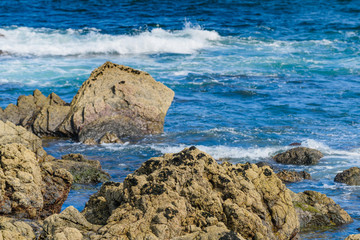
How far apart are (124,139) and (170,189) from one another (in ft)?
29.1

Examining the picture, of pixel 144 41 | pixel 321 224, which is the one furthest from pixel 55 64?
pixel 321 224

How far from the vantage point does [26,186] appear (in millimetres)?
8000

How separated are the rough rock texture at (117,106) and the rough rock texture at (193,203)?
26.1 feet

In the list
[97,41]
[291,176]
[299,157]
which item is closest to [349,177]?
[291,176]

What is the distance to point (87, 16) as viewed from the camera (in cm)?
3975

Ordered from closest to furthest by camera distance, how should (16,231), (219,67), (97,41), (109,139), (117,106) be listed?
(16,231), (109,139), (117,106), (219,67), (97,41)

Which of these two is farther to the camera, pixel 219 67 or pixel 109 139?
pixel 219 67

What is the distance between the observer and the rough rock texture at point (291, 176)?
11844mm

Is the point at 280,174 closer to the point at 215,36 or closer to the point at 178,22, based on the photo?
the point at 215,36

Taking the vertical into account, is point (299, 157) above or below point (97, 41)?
below

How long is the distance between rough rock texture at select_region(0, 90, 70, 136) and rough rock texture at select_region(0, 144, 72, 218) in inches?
250

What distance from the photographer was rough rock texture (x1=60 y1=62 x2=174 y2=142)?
14992 millimetres

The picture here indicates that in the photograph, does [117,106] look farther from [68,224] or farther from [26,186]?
[68,224]

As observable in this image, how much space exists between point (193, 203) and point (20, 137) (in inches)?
253
